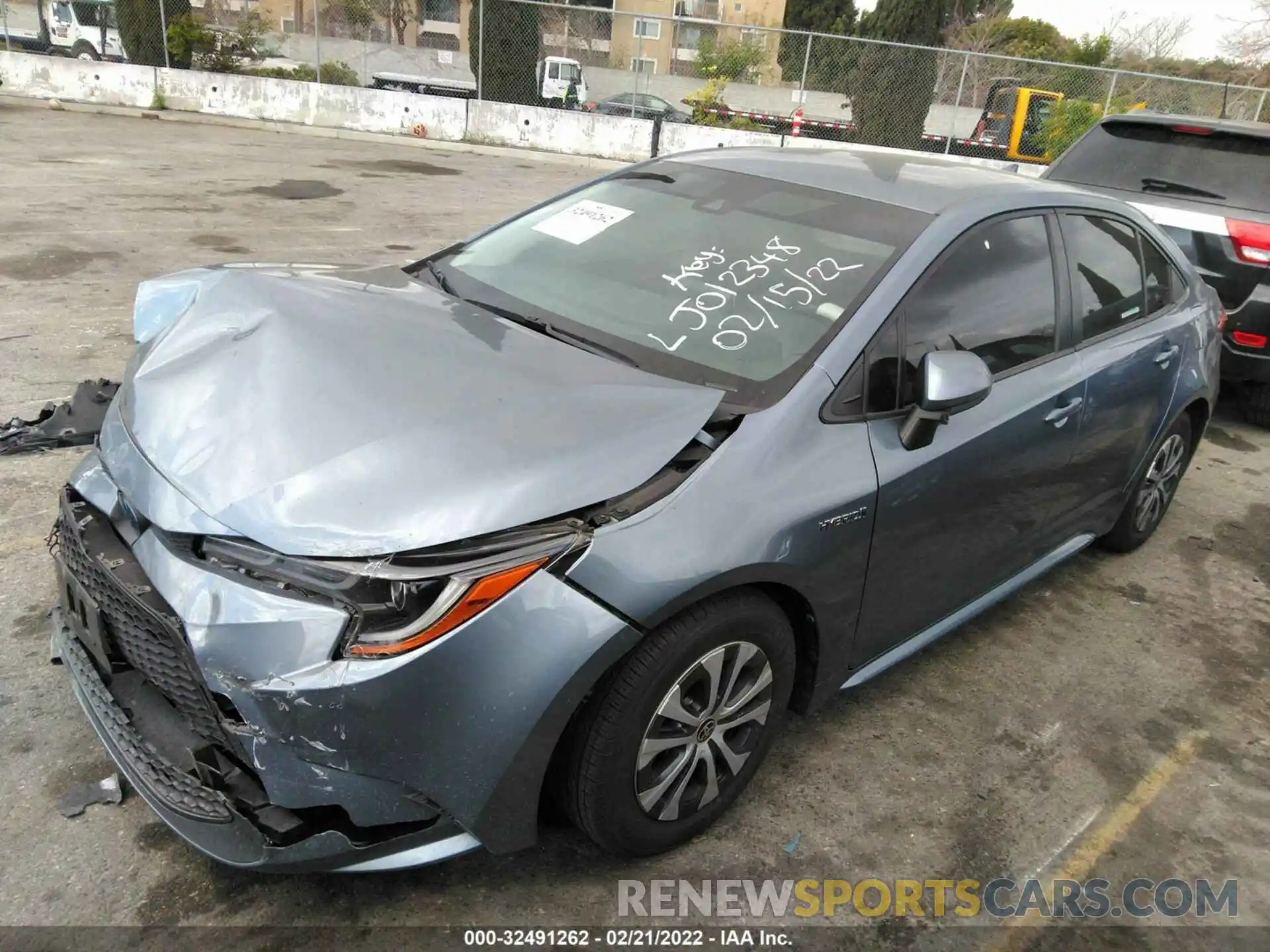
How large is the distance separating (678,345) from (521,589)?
41.0 inches

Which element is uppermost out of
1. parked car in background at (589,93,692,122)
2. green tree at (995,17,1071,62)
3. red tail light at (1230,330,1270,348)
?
green tree at (995,17,1071,62)

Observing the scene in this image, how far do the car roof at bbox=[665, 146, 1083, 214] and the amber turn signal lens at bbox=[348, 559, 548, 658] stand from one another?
1798 mm

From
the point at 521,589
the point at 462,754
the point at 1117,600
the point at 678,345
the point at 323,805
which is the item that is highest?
the point at 678,345

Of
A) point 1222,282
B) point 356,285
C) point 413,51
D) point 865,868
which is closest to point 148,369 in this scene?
point 356,285

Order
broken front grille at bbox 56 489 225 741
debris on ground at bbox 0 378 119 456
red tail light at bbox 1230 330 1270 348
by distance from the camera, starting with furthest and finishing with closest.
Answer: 1. red tail light at bbox 1230 330 1270 348
2. debris on ground at bbox 0 378 119 456
3. broken front grille at bbox 56 489 225 741

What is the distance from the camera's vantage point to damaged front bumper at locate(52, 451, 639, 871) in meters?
1.82

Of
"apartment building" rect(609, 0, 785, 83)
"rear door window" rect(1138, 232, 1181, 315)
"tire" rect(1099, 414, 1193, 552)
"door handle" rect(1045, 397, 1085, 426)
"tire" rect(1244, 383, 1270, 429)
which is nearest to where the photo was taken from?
"door handle" rect(1045, 397, 1085, 426)

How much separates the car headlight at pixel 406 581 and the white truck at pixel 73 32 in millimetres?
22342

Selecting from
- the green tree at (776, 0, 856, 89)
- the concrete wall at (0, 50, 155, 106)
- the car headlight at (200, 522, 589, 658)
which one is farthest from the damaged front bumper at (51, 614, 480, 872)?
the concrete wall at (0, 50, 155, 106)

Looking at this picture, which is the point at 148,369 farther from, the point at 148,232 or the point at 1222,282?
the point at 148,232

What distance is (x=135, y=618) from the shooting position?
79.8 inches

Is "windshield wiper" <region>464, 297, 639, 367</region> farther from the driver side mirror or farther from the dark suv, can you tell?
the dark suv

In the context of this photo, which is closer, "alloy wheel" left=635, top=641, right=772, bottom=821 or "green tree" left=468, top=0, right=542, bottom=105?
"alloy wheel" left=635, top=641, right=772, bottom=821

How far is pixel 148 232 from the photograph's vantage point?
823cm
